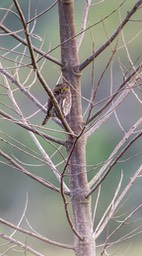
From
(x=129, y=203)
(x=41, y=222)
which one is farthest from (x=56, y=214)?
(x=129, y=203)

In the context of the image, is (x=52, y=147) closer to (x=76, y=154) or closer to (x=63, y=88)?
(x=63, y=88)

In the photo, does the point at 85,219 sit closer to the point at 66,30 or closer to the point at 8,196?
the point at 66,30

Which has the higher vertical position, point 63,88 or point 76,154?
point 63,88

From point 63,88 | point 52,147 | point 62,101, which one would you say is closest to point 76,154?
point 62,101

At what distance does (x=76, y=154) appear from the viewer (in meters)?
2.51

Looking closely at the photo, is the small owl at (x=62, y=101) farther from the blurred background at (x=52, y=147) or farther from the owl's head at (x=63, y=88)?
the blurred background at (x=52, y=147)

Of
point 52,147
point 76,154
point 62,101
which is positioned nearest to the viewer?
point 76,154

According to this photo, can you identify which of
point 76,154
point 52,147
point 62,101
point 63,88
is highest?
point 52,147

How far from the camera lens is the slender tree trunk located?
2.48 metres

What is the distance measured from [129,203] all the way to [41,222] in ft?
2.70

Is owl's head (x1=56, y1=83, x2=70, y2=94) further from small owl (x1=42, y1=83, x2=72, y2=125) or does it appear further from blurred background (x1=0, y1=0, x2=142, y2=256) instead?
blurred background (x1=0, y1=0, x2=142, y2=256)

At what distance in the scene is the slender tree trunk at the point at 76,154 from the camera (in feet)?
8.15

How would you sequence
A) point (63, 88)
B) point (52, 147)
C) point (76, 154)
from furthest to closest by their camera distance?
point (52, 147)
point (63, 88)
point (76, 154)

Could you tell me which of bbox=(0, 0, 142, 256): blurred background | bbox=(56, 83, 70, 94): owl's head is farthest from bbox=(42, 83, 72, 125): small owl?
bbox=(0, 0, 142, 256): blurred background
